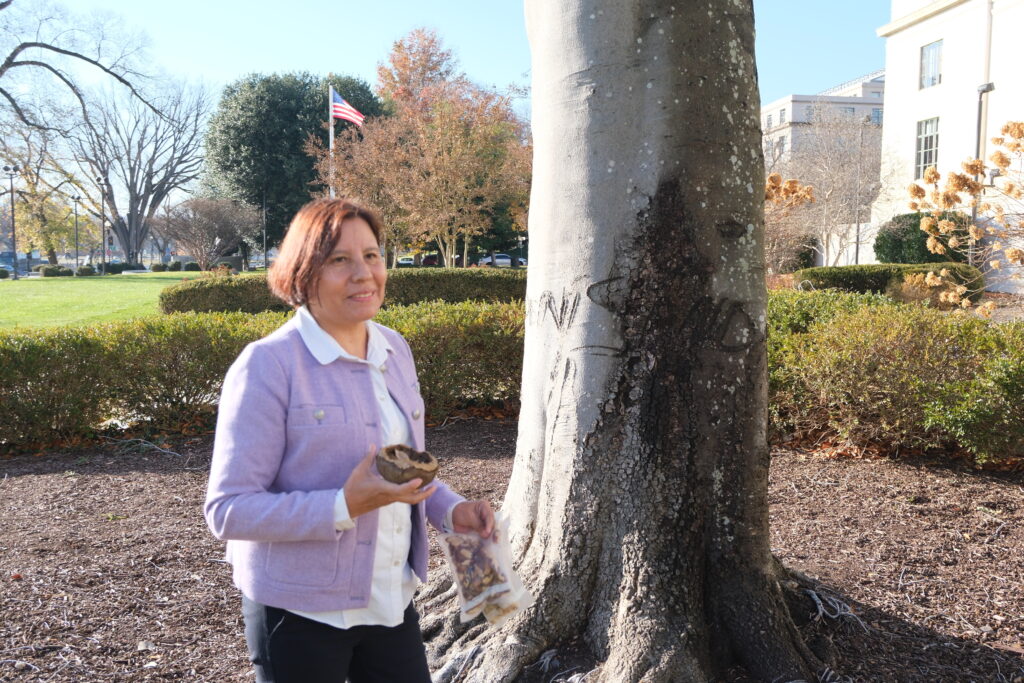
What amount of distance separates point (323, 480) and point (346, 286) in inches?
16.9

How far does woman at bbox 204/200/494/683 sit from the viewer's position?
1667 mm

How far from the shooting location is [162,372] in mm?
6988

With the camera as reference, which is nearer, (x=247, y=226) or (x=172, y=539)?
(x=172, y=539)

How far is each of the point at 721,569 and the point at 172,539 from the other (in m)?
3.03

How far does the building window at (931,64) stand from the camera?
27969 millimetres

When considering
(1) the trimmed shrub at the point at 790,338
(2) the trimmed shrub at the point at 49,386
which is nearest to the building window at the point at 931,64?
(1) the trimmed shrub at the point at 790,338

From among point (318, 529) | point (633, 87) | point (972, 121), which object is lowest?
point (318, 529)

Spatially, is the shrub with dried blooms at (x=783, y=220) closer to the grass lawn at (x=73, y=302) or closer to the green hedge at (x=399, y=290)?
the green hedge at (x=399, y=290)

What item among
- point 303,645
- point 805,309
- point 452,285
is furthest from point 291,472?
point 452,285

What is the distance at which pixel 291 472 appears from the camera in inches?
69.1

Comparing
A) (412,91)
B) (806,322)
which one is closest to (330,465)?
(806,322)

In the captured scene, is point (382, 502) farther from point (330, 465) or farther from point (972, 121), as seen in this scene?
point (972, 121)

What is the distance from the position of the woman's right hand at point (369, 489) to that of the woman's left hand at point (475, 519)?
0.35m

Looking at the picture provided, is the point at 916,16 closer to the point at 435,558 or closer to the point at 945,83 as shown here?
the point at 945,83
